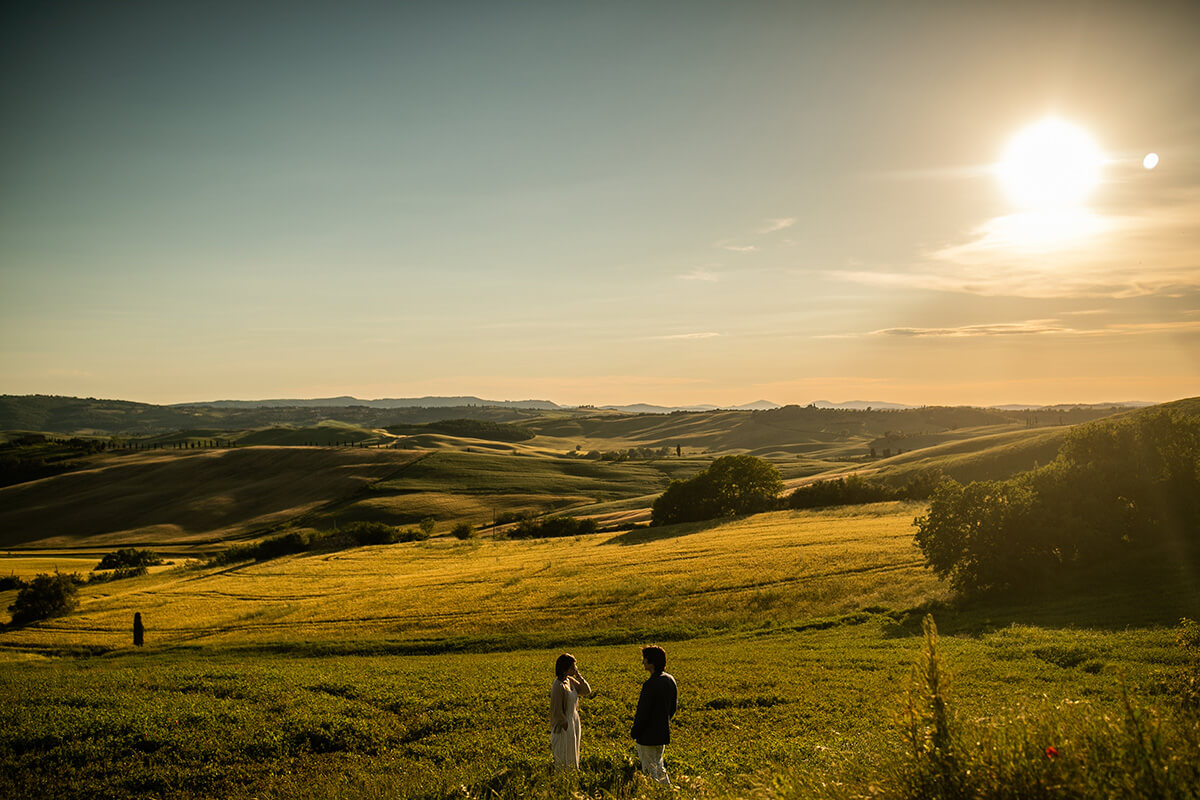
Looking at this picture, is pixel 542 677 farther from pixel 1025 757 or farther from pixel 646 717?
pixel 1025 757

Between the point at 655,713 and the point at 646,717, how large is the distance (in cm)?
17

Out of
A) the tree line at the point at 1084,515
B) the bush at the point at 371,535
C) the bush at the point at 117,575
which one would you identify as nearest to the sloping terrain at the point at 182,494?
the bush at the point at 117,575

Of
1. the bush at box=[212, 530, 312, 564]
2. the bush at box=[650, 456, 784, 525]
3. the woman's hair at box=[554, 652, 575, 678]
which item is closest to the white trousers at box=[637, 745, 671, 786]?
the woman's hair at box=[554, 652, 575, 678]

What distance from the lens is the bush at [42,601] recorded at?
4719cm

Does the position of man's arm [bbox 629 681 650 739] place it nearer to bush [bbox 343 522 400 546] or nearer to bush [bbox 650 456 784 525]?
bush [bbox 650 456 784 525]

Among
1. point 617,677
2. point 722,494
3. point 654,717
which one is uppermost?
point 654,717

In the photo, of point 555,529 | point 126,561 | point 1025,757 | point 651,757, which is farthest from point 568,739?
point 126,561

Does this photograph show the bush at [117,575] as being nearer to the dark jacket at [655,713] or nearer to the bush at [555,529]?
the bush at [555,529]

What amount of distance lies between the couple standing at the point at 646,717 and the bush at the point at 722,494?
68313 millimetres

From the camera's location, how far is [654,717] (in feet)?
37.8

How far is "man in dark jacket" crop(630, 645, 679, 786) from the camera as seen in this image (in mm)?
11523

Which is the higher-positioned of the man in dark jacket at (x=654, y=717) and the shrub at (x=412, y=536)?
the man in dark jacket at (x=654, y=717)

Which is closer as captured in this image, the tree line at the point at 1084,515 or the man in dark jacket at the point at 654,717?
the man in dark jacket at the point at 654,717

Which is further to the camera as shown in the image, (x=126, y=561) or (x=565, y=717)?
(x=126, y=561)
